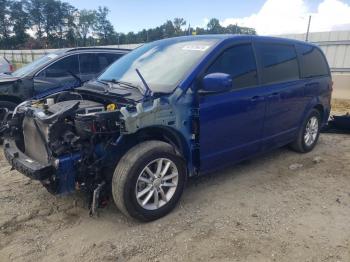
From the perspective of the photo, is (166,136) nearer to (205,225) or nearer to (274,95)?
(205,225)

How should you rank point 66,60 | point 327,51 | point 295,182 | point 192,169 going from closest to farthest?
point 192,169
point 295,182
point 66,60
point 327,51

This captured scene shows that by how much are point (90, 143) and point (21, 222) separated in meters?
1.20

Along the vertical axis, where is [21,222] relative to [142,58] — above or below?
below

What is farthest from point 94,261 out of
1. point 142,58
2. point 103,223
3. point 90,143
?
point 142,58

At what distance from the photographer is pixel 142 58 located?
421 cm

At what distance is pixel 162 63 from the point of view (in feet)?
12.8

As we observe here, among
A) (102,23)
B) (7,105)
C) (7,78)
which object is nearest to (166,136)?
(7,105)

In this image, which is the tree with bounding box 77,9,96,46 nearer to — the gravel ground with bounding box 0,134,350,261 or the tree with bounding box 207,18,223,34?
the tree with bounding box 207,18,223,34

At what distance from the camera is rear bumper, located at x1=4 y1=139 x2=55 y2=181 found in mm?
2996

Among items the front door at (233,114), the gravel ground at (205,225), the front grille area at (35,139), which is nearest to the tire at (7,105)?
the gravel ground at (205,225)

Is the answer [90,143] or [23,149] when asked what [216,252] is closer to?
[90,143]

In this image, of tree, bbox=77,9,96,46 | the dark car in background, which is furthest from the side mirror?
tree, bbox=77,9,96,46

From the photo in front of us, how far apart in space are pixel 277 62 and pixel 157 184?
2.53 metres

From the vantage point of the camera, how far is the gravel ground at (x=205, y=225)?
9.62 feet
